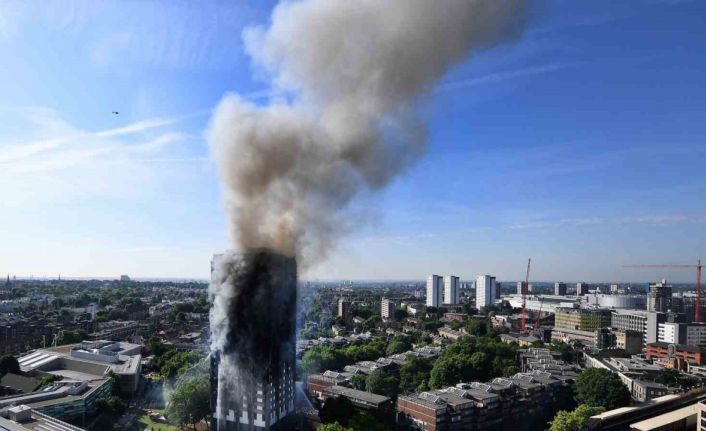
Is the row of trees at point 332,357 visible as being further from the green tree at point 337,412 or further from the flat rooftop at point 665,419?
the flat rooftop at point 665,419

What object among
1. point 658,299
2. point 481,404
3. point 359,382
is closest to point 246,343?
point 359,382

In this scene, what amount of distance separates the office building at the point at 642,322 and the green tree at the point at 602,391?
78.6 feet

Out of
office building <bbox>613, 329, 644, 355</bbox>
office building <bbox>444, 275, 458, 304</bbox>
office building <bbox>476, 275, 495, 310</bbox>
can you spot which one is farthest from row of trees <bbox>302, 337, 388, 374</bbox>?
office building <bbox>444, 275, 458, 304</bbox>

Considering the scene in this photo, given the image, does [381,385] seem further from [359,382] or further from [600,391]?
[600,391]

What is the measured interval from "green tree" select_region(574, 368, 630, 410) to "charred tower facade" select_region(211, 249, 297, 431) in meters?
14.7

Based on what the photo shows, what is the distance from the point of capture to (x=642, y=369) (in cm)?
2975

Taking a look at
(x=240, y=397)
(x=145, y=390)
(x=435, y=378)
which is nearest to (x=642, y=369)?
(x=435, y=378)

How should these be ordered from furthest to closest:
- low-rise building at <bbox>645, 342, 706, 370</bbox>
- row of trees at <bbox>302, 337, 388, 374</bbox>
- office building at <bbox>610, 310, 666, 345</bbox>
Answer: office building at <bbox>610, 310, 666, 345</bbox>
low-rise building at <bbox>645, 342, 706, 370</bbox>
row of trees at <bbox>302, 337, 388, 374</bbox>

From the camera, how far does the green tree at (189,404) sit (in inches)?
762

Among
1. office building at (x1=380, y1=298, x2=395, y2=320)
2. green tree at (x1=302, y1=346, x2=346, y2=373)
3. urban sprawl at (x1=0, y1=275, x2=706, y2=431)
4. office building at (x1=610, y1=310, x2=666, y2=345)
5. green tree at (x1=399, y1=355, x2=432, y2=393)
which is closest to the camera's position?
urban sprawl at (x1=0, y1=275, x2=706, y2=431)

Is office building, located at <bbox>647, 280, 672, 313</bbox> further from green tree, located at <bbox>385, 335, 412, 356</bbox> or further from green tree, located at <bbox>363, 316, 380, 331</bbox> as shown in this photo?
green tree, located at <bbox>385, 335, 412, 356</bbox>

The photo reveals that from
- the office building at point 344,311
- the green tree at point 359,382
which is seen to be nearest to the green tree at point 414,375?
the green tree at point 359,382

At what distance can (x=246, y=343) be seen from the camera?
16.5 m

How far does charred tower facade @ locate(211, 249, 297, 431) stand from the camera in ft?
53.4
